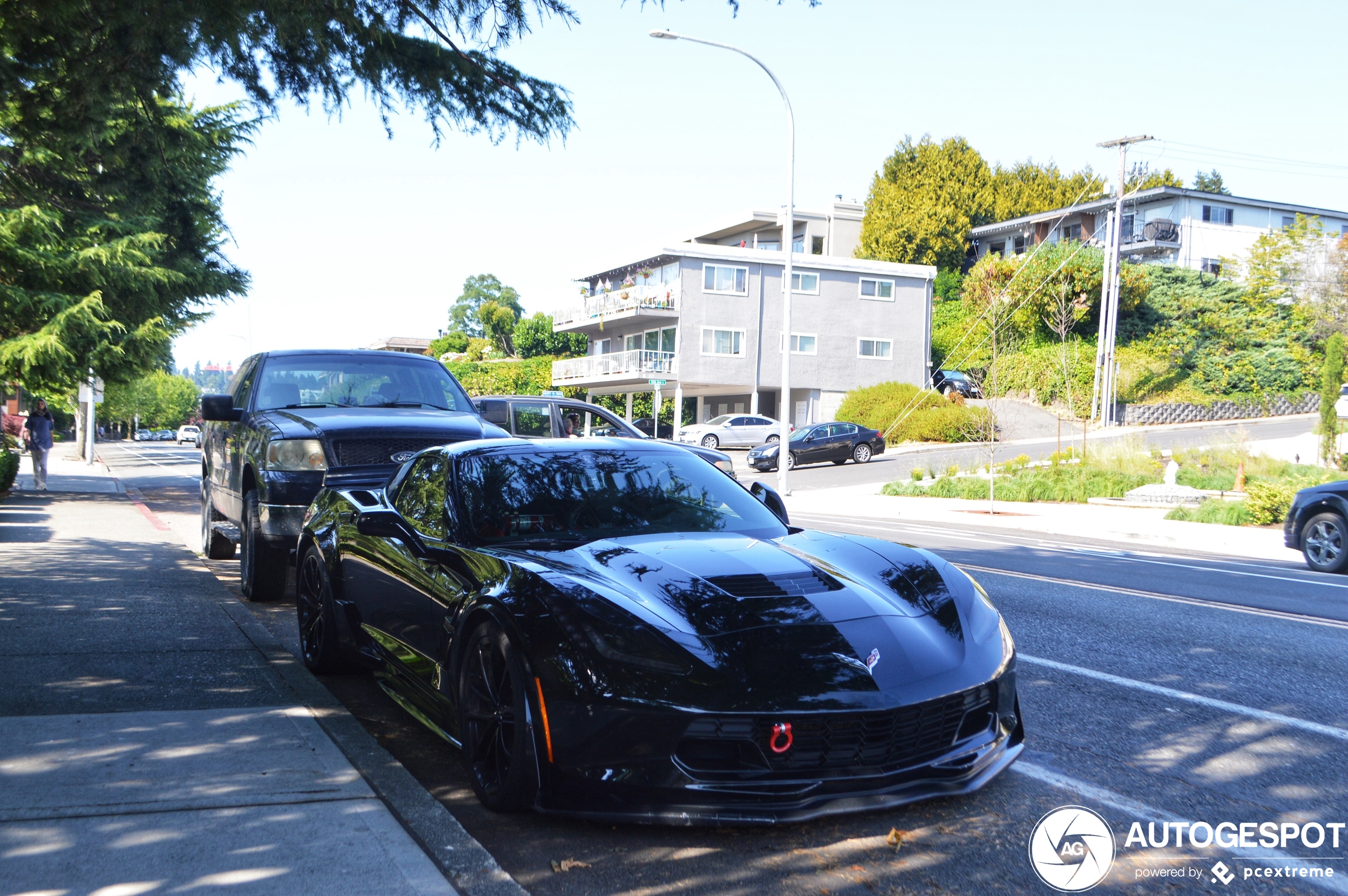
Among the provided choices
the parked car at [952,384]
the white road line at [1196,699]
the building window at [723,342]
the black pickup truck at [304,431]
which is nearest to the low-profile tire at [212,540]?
the black pickup truck at [304,431]

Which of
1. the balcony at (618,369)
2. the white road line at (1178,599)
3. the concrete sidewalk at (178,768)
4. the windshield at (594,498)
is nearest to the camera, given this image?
the concrete sidewalk at (178,768)

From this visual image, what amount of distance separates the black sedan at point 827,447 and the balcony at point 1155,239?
25.4 m

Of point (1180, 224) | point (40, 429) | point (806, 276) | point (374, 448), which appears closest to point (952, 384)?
point (806, 276)

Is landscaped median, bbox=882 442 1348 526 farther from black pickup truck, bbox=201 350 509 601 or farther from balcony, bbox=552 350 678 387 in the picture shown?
balcony, bbox=552 350 678 387

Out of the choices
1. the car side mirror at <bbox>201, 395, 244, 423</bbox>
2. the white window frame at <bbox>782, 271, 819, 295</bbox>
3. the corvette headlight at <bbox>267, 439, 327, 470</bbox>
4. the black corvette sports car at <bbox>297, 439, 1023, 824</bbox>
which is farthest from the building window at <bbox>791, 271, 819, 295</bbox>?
the black corvette sports car at <bbox>297, 439, 1023, 824</bbox>

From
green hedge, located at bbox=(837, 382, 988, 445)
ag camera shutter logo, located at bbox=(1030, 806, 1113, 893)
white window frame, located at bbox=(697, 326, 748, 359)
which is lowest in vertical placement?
ag camera shutter logo, located at bbox=(1030, 806, 1113, 893)

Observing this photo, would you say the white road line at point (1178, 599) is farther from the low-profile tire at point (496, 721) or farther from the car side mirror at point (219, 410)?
the car side mirror at point (219, 410)

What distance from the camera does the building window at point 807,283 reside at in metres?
52.8

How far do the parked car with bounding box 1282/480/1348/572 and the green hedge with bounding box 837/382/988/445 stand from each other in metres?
26.8

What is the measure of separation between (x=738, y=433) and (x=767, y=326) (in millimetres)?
9876

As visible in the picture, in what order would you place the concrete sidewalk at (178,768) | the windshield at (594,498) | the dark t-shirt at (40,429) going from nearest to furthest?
1. the concrete sidewalk at (178,768)
2. the windshield at (594,498)
3. the dark t-shirt at (40,429)

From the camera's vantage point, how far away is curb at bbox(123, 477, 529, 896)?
10.9ft

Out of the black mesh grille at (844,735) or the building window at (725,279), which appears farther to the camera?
the building window at (725,279)

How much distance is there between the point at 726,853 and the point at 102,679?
397 centimetres
